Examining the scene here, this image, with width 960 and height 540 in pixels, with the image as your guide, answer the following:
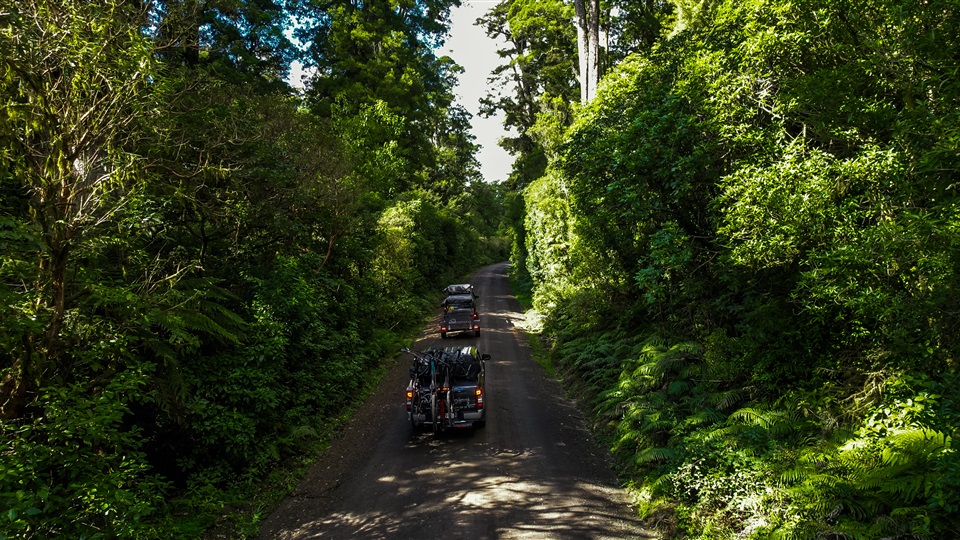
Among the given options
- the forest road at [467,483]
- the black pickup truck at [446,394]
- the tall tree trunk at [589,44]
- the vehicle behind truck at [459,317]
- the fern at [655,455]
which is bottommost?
the forest road at [467,483]

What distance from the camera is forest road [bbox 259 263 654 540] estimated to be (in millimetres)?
6836

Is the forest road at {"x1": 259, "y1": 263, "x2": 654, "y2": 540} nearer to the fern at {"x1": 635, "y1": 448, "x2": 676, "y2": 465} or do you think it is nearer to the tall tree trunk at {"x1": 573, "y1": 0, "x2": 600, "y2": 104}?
the fern at {"x1": 635, "y1": 448, "x2": 676, "y2": 465}

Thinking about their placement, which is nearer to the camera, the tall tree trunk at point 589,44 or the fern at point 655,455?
the fern at point 655,455

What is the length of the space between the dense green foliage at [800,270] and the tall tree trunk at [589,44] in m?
6.33

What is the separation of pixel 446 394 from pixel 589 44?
1344 centimetres

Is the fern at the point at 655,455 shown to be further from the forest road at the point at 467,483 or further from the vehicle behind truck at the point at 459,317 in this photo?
the vehicle behind truck at the point at 459,317

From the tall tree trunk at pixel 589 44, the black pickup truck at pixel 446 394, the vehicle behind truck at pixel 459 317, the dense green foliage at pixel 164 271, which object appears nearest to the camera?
the dense green foliage at pixel 164 271

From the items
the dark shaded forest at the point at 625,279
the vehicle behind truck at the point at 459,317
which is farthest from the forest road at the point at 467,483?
the vehicle behind truck at the point at 459,317

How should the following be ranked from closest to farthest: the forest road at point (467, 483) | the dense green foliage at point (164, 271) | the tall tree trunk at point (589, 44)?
the dense green foliage at point (164, 271) → the forest road at point (467, 483) → the tall tree trunk at point (589, 44)

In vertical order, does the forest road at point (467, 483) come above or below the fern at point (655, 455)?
below

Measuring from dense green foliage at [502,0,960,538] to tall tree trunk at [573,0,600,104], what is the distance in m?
6.33

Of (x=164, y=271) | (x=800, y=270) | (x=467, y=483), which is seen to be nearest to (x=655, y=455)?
(x=467, y=483)

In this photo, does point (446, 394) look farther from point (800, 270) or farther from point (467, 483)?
point (800, 270)

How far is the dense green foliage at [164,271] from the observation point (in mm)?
4691
